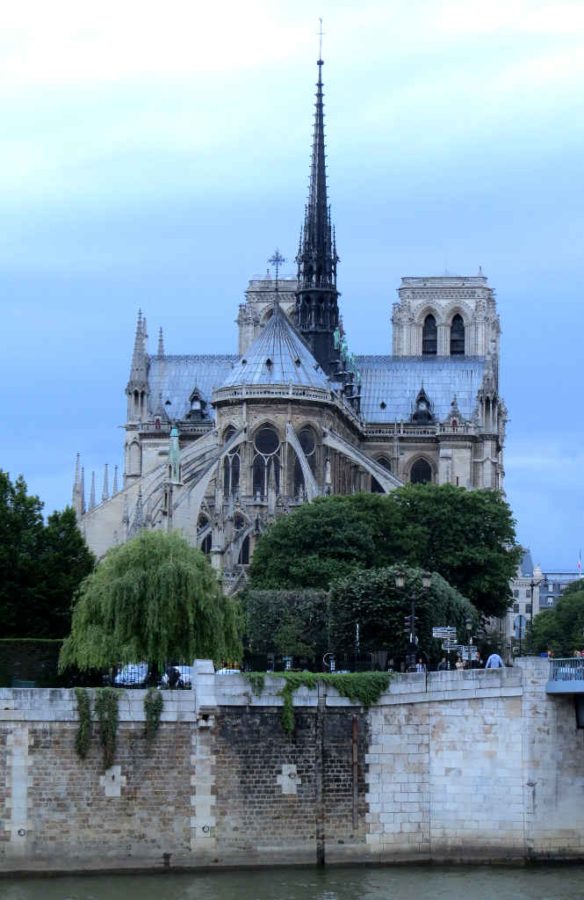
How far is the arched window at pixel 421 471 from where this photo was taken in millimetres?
143500

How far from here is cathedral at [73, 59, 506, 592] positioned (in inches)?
4833

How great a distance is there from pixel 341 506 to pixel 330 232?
4711 centimetres

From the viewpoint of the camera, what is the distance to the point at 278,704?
182 ft

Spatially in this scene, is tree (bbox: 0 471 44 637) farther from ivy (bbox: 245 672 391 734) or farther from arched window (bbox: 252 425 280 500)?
arched window (bbox: 252 425 280 500)

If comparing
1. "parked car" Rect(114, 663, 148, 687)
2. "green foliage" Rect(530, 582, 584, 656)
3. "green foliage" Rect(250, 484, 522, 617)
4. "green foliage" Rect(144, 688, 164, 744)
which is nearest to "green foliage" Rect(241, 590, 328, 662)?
"green foliage" Rect(250, 484, 522, 617)

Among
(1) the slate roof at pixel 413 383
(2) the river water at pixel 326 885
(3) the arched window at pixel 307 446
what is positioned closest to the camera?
(2) the river water at pixel 326 885

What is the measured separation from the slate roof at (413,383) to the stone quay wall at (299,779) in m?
90.7

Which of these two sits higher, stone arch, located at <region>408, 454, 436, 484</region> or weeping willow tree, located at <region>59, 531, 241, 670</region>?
stone arch, located at <region>408, 454, 436, 484</region>

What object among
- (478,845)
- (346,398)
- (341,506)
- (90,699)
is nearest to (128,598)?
(90,699)

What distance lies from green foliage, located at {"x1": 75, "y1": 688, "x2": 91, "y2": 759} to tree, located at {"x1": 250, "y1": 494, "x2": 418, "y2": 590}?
38.4m

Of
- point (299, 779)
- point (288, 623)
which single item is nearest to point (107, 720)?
point (299, 779)

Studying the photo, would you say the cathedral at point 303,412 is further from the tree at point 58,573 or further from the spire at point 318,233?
the tree at point 58,573

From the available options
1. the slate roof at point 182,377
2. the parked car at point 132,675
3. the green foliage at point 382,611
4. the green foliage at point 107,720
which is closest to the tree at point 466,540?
the green foliage at point 382,611

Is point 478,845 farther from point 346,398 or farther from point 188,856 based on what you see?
point 346,398
